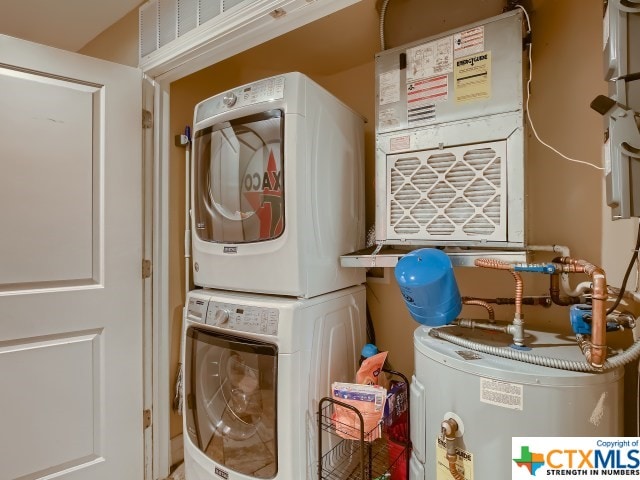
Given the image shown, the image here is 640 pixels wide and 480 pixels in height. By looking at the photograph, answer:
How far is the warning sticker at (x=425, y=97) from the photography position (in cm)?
137

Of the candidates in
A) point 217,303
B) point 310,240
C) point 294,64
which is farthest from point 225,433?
point 294,64

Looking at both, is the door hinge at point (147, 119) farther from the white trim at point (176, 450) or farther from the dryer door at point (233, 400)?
the white trim at point (176, 450)

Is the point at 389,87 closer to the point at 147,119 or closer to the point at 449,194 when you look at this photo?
the point at 449,194

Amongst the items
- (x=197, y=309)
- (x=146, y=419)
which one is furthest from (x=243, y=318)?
(x=146, y=419)

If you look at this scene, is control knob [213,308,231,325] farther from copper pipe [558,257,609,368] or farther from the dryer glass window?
copper pipe [558,257,609,368]

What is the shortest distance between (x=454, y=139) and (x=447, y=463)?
3.53ft

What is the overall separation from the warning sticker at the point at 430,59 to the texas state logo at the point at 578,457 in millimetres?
1253

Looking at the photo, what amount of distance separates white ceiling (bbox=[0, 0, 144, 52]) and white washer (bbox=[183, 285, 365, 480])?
5.73ft

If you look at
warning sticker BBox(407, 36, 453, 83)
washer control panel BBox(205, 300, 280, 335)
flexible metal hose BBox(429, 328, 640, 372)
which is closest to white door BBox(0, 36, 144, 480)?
washer control panel BBox(205, 300, 280, 335)

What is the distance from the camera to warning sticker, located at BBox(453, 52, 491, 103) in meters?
1.27

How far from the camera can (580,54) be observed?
1.35m

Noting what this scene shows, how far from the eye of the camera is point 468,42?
131 cm

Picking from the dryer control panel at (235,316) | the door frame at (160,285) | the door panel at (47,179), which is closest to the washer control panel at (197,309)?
the dryer control panel at (235,316)

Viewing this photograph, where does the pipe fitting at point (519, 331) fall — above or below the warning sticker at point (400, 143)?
below
